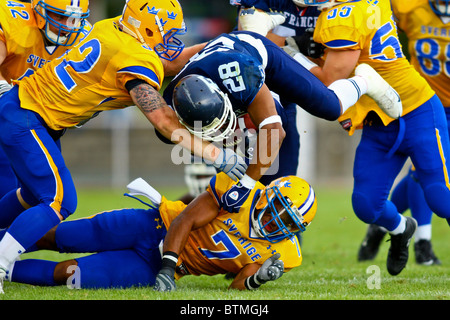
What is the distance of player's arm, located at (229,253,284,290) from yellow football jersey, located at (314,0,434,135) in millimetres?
1314

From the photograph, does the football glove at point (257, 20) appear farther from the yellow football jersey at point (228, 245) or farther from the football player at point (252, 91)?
the yellow football jersey at point (228, 245)

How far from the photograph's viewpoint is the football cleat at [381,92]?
445cm

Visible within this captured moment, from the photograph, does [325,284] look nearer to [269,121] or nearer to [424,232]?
[269,121]

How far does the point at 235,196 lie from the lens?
12.8 feet

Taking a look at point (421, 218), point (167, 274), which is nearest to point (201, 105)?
point (167, 274)

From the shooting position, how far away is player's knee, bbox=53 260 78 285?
4.04 meters

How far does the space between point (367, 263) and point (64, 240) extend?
2677mm

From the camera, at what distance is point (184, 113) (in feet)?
12.2

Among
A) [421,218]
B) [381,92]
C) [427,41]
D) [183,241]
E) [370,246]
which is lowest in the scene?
[370,246]

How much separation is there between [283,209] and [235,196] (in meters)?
0.28

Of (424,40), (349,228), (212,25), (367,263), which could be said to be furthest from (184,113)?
(212,25)

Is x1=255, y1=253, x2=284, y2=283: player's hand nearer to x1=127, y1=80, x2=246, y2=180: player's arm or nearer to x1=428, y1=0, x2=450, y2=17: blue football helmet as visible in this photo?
x1=127, y1=80, x2=246, y2=180: player's arm

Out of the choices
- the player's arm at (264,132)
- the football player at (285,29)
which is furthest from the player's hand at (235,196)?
the football player at (285,29)

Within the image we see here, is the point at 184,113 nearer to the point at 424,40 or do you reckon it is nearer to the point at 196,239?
the point at 196,239
